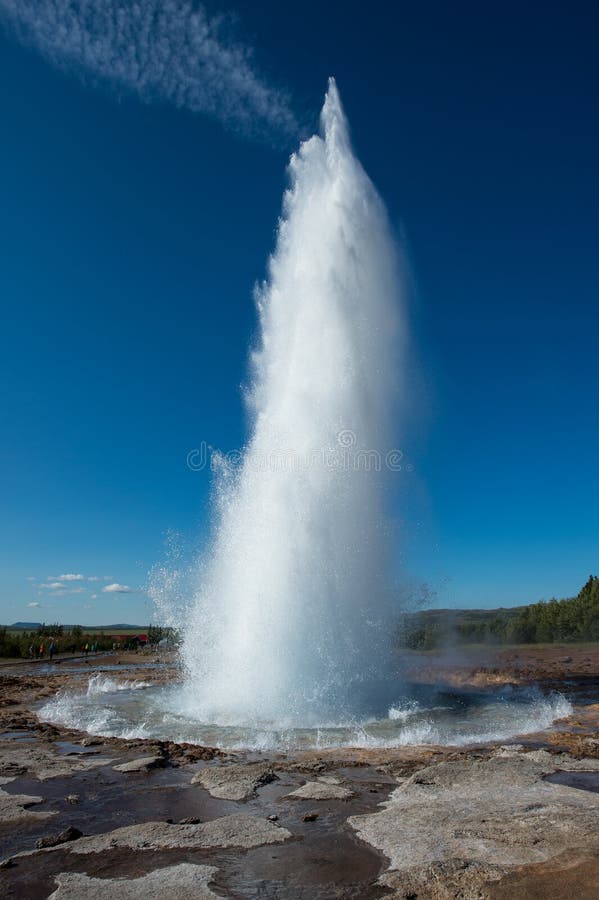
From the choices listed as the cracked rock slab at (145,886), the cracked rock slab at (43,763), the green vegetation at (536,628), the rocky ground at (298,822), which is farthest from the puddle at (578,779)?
the green vegetation at (536,628)

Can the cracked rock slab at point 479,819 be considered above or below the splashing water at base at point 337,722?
above

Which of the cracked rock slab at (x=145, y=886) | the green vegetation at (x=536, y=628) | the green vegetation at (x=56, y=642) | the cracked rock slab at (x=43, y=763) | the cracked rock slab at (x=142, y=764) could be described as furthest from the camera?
the green vegetation at (x=536, y=628)

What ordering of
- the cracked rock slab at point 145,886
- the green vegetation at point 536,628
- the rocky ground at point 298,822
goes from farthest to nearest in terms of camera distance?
Result: the green vegetation at point 536,628 < the rocky ground at point 298,822 < the cracked rock slab at point 145,886

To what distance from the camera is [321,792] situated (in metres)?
7.98

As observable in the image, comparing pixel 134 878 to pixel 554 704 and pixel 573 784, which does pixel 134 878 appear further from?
pixel 554 704

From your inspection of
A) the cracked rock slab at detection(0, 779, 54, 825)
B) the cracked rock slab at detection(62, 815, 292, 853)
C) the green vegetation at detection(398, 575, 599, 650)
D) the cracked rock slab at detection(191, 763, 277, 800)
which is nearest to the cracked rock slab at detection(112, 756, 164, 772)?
the cracked rock slab at detection(191, 763, 277, 800)

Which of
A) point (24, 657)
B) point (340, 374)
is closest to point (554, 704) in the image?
point (340, 374)

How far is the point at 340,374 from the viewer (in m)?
18.8

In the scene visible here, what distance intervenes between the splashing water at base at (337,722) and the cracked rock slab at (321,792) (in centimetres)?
307

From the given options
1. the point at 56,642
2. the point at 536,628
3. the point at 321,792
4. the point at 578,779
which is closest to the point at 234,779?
the point at 321,792

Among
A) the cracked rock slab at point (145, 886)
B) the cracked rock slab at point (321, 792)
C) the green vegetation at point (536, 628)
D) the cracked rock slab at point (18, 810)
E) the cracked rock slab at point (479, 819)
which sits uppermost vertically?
the green vegetation at point (536, 628)

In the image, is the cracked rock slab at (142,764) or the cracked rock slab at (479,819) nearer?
the cracked rock slab at (479,819)

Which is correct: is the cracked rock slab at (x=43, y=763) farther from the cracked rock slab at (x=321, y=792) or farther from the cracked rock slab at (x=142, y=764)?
the cracked rock slab at (x=321, y=792)

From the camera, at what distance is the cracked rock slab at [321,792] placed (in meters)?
7.77
